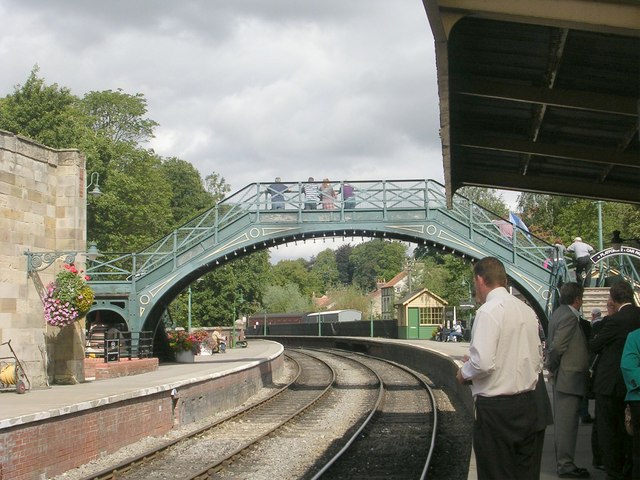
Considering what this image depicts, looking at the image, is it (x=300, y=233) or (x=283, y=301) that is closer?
(x=300, y=233)

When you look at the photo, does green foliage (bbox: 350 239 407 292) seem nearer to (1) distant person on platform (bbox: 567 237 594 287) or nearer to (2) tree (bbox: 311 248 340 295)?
(2) tree (bbox: 311 248 340 295)

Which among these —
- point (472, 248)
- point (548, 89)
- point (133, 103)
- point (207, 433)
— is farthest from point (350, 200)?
point (133, 103)

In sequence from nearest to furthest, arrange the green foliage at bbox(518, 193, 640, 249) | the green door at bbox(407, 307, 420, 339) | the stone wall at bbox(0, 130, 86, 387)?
the stone wall at bbox(0, 130, 86, 387) → the green foliage at bbox(518, 193, 640, 249) → the green door at bbox(407, 307, 420, 339)

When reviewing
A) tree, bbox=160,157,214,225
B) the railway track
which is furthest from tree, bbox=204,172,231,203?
the railway track

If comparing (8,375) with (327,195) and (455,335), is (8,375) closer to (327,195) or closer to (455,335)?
(327,195)

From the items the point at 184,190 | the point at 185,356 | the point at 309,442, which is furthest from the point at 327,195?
the point at 184,190

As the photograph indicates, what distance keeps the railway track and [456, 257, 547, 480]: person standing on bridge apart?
6.34 m

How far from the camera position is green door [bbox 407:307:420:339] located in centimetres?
5603

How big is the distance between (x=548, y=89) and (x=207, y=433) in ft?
29.9

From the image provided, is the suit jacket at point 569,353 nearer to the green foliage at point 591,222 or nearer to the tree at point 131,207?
the green foliage at point 591,222

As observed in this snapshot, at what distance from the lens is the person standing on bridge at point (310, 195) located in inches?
1060

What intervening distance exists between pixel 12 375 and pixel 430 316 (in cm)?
4435

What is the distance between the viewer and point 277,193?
26812mm

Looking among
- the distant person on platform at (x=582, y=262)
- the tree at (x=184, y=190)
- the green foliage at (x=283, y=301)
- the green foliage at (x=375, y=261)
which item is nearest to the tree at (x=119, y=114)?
the tree at (x=184, y=190)
